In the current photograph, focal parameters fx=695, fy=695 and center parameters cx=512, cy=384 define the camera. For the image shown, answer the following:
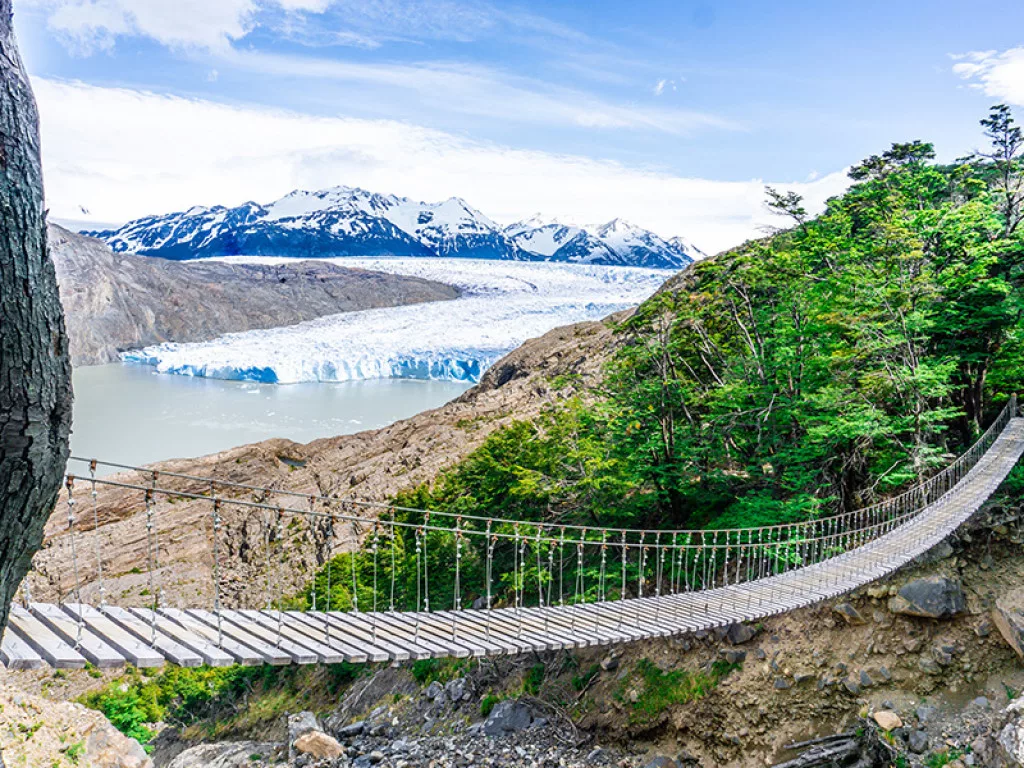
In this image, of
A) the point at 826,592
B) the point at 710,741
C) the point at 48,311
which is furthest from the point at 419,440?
the point at 48,311

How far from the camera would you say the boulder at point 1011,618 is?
597 cm

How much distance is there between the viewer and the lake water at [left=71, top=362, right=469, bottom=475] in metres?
25.2

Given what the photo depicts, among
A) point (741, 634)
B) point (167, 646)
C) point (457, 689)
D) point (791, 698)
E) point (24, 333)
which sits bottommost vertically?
point (457, 689)

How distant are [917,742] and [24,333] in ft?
22.1

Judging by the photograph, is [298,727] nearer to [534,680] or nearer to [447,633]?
[534,680]

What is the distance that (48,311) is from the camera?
4.73 ft

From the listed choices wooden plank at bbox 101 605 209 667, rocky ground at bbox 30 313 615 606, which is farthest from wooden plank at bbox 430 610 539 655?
rocky ground at bbox 30 313 615 606

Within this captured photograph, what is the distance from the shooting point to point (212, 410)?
2872 cm

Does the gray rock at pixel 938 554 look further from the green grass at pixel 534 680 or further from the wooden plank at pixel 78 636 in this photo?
the wooden plank at pixel 78 636

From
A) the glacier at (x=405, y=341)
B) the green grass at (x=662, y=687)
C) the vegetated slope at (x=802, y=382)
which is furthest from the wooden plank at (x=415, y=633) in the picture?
the glacier at (x=405, y=341)

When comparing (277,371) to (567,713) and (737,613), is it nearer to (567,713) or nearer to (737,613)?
(567,713)

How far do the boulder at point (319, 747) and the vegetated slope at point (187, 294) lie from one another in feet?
118

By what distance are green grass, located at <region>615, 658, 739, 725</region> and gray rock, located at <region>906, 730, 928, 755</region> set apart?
1643mm

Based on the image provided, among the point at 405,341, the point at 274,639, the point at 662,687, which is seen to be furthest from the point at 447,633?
the point at 405,341
